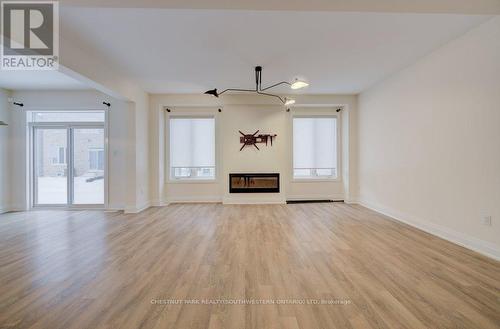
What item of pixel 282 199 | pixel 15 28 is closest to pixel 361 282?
pixel 282 199

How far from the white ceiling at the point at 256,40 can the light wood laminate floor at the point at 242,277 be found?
9.75 feet

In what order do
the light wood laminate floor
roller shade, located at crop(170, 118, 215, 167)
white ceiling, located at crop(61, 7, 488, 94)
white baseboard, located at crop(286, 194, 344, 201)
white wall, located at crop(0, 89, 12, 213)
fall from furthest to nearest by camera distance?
white baseboard, located at crop(286, 194, 344, 201) < roller shade, located at crop(170, 118, 215, 167) < white wall, located at crop(0, 89, 12, 213) < white ceiling, located at crop(61, 7, 488, 94) < the light wood laminate floor

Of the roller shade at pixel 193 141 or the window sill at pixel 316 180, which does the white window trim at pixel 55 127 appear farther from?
the window sill at pixel 316 180

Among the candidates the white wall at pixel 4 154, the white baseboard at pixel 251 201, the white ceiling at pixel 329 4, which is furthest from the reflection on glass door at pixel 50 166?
the white ceiling at pixel 329 4

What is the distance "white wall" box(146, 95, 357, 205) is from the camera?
6.42 meters

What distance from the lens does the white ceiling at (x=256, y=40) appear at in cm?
287

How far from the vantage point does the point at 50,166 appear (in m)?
6.03

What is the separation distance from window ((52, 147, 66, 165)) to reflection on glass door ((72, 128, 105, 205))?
0.26 meters

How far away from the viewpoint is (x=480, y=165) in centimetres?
315

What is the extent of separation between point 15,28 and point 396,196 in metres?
6.56

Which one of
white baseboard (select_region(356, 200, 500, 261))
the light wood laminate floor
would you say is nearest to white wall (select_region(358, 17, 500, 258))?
white baseboard (select_region(356, 200, 500, 261))

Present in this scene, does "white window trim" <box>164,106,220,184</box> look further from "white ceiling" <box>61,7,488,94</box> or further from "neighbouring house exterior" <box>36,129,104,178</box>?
"white ceiling" <box>61,7,488,94</box>

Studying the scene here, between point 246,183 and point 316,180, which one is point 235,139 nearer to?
point 246,183

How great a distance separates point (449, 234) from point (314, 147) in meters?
3.91
